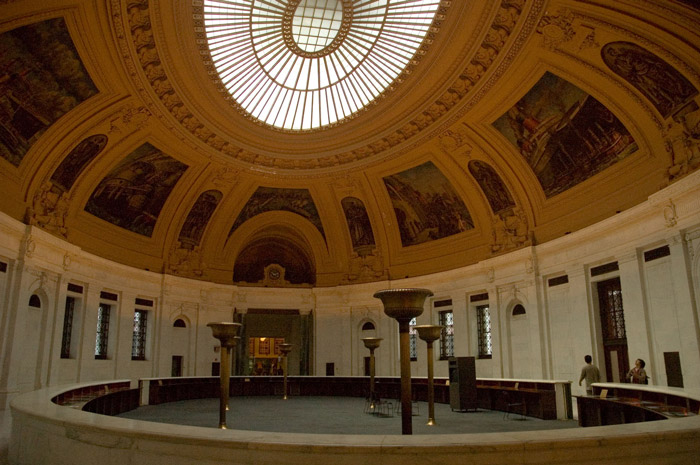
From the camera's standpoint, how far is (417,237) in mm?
22297

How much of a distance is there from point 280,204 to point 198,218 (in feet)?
11.9

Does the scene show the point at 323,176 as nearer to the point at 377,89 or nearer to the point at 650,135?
the point at 377,89

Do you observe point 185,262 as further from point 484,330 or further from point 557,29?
point 557,29

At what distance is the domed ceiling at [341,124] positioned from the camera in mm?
12930

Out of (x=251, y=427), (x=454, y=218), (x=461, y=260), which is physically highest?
(x=454, y=218)

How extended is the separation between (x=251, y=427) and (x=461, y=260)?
12.0m

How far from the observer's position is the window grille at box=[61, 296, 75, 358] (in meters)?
17.3

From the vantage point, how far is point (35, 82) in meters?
13.6

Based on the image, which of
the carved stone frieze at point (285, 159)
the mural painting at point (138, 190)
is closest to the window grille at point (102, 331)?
the mural painting at point (138, 190)

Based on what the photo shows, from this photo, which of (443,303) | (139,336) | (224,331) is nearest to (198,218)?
(139,336)

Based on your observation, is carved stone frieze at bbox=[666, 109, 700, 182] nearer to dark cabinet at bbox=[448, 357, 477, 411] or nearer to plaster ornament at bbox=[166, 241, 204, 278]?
dark cabinet at bbox=[448, 357, 477, 411]

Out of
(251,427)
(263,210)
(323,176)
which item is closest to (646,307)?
(251,427)

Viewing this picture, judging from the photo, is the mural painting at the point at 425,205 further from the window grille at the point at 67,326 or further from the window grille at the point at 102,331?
the window grille at the point at 67,326

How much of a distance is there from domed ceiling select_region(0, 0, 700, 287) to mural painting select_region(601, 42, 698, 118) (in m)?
0.05
